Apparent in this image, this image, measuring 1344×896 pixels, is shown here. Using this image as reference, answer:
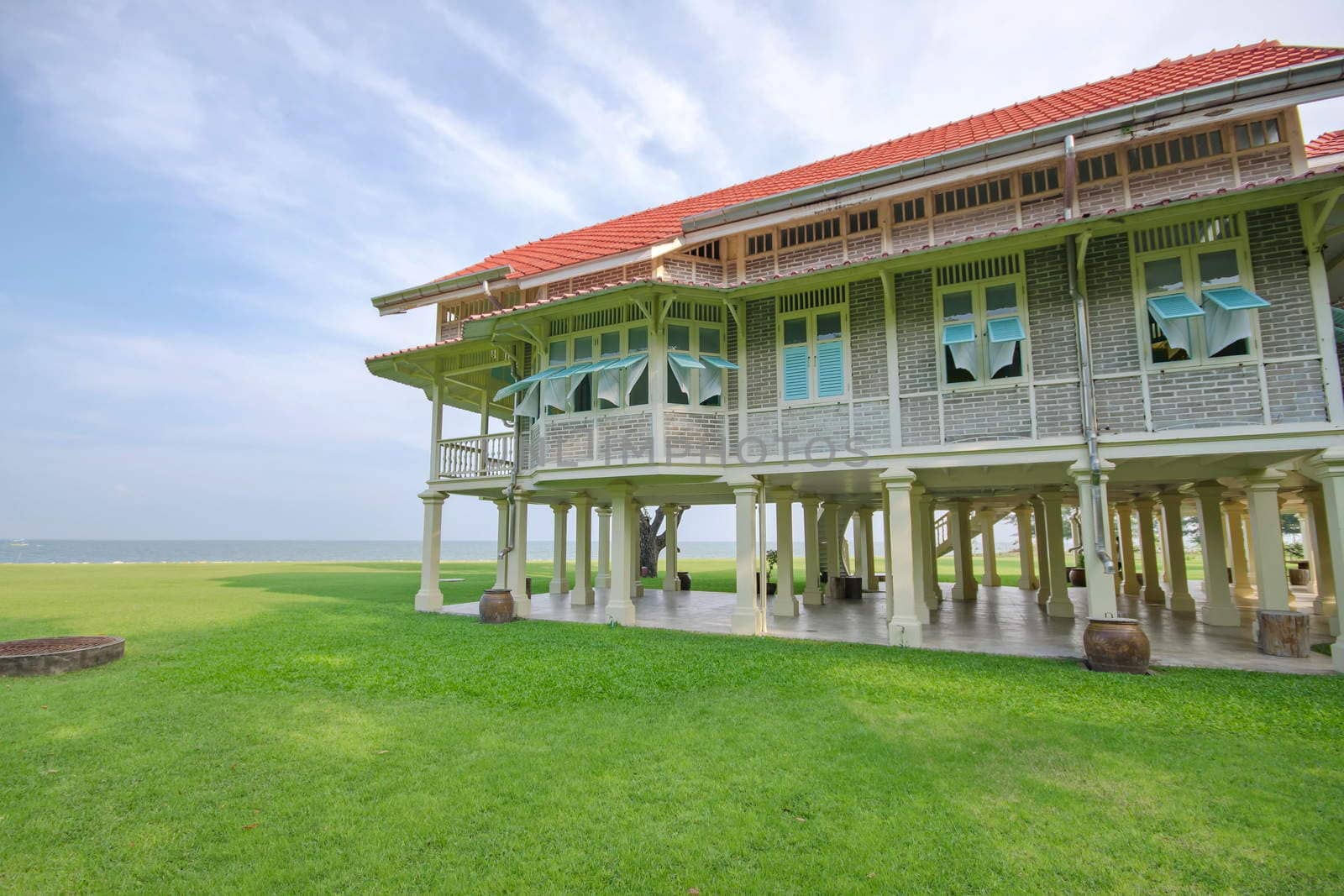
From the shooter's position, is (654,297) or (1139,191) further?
(654,297)

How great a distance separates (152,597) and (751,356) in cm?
1791

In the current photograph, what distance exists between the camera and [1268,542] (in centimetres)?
1087

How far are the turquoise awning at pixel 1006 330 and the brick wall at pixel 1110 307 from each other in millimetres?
994

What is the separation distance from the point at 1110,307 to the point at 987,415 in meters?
2.39

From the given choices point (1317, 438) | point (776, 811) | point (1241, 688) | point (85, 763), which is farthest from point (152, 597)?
point (1317, 438)

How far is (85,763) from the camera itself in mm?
5594

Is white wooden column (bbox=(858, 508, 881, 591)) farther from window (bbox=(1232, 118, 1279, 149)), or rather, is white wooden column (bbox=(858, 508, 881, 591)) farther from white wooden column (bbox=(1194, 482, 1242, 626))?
window (bbox=(1232, 118, 1279, 149))

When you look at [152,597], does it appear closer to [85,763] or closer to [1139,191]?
[85,763]

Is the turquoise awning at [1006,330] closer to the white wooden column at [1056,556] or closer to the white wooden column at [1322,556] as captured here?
the white wooden column at [1056,556]

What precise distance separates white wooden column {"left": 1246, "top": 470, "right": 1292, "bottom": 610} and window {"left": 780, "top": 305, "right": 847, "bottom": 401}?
7003mm

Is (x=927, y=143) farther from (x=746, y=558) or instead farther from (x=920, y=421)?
(x=746, y=558)

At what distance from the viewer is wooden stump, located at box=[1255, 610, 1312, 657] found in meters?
10.1

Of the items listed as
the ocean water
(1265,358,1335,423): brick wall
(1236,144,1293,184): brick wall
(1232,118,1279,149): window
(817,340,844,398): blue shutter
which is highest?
(1232,118,1279,149): window

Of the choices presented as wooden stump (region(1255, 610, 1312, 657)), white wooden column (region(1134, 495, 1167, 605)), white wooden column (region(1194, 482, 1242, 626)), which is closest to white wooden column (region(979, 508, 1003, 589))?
white wooden column (region(1134, 495, 1167, 605))
